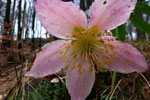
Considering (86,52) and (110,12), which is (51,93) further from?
(110,12)

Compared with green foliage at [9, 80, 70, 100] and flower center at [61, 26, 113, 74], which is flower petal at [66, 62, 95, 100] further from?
green foliage at [9, 80, 70, 100]

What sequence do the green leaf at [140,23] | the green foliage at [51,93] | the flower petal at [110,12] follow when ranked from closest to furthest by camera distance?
the flower petal at [110,12] < the green leaf at [140,23] < the green foliage at [51,93]

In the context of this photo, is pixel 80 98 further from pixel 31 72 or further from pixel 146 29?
pixel 146 29

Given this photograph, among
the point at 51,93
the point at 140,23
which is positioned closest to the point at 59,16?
the point at 140,23

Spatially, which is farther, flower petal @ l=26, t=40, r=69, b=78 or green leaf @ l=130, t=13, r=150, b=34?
green leaf @ l=130, t=13, r=150, b=34

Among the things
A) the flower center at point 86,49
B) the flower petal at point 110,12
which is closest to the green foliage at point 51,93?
the flower center at point 86,49

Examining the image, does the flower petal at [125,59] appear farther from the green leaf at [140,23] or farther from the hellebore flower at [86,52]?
the green leaf at [140,23]

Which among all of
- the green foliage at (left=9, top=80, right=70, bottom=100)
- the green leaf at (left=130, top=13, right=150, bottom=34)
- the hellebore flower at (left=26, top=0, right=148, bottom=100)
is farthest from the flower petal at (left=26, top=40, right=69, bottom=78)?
the green foliage at (left=9, top=80, right=70, bottom=100)
